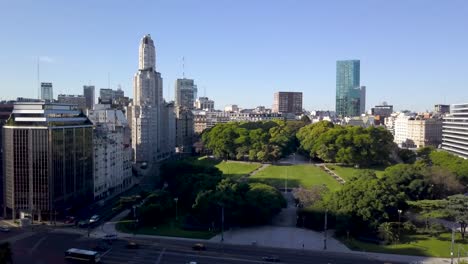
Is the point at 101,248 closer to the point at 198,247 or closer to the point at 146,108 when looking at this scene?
the point at 198,247

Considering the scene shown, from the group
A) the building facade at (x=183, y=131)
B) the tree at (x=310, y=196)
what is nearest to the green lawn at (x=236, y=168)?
the tree at (x=310, y=196)

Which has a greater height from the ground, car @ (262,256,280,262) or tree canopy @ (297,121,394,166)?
tree canopy @ (297,121,394,166)

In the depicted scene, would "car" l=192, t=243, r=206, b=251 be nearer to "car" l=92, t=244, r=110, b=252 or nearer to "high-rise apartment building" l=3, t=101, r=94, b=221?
"car" l=92, t=244, r=110, b=252

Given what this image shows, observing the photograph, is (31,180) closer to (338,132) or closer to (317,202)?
(317,202)

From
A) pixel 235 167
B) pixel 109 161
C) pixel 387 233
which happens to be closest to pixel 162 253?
pixel 387 233

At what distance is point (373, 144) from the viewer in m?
95.3

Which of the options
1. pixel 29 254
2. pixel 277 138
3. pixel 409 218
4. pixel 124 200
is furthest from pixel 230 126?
pixel 29 254

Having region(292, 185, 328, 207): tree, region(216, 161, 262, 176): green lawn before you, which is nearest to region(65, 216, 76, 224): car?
region(292, 185, 328, 207): tree

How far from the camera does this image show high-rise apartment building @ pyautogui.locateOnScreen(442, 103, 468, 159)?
96.1m

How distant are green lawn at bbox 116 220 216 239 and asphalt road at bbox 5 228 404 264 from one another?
242 cm

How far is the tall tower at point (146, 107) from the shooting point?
11212 cm

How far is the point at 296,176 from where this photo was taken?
3428 inches

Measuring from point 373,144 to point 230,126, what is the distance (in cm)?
3823

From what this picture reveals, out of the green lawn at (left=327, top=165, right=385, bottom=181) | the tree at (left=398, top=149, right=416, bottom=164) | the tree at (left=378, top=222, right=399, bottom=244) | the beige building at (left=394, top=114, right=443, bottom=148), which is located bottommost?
the tree at (left=378, top=222, right=399, bottom=244)
